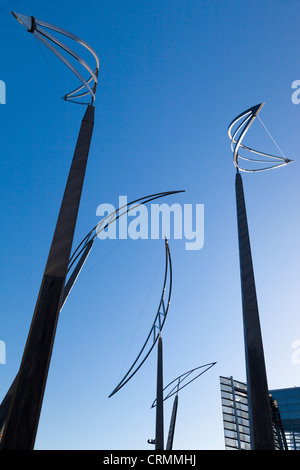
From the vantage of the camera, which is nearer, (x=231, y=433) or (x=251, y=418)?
(x=251, y=418)

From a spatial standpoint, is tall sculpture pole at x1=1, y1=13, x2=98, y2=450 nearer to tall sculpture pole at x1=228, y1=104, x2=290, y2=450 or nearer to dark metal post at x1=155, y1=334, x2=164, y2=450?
tall sculpture pole at x1=228, y1=104, x2=290, y2=450

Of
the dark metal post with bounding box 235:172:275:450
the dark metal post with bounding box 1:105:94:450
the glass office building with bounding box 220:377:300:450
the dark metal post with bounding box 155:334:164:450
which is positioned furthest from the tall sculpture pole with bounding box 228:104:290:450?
the glass office building with bounding box 220:377:300:450

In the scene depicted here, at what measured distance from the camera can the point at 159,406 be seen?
2661cm

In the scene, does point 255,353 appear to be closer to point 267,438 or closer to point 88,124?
point 267,438

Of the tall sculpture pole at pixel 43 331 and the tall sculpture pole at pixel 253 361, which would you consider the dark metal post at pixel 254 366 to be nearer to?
the tall sculpture pole at pixel 253 361

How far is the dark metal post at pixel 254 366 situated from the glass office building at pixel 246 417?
7174 cm

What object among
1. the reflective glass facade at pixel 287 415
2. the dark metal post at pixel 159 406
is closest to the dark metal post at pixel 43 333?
the dark metal post at pixel 159 406

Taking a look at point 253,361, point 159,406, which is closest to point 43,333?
point 253,361

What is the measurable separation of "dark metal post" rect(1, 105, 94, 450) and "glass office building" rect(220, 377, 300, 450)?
75034 millimetres

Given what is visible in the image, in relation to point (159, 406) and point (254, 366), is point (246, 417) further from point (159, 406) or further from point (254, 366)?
point (254, 366)

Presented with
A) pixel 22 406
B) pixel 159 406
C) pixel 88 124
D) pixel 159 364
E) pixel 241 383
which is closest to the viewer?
pixel 22 406

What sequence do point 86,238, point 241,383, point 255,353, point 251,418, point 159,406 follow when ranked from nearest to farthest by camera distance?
1. point 251,418
2. point 255,353
3. point 86,238
4. point 159,406
5. point 241,383
